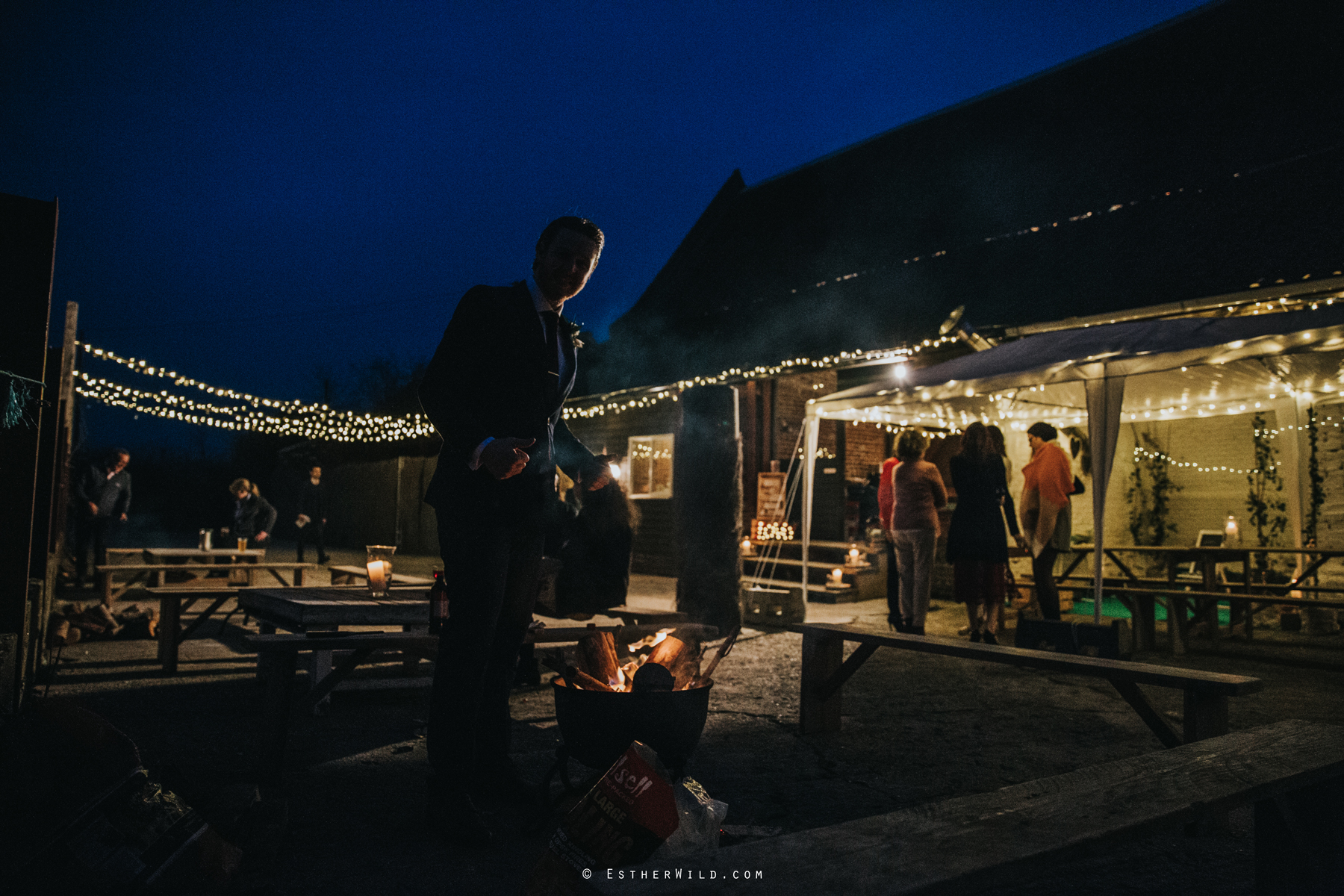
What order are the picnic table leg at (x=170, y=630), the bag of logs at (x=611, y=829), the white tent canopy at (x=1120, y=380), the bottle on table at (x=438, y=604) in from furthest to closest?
the white tent canopy at (x=1120, y=380)
the picnic table leg at (x=170, y=630)
the bottle on table at (x=438, y=604)
the bag of logs at (x=611, y=829)

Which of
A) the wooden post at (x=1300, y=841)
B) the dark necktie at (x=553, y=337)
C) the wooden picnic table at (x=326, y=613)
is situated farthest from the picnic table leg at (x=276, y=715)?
the wooden post at (x=1300, y=841)

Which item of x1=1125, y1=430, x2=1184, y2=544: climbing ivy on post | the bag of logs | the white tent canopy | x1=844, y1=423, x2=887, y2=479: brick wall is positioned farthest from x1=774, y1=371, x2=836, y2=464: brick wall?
the bag of logs

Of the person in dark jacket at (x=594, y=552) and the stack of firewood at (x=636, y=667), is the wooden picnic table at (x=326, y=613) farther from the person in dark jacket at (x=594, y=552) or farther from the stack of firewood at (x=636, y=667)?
the stack of firewood at (x=636, y=667)

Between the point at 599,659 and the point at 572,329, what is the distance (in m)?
1.22

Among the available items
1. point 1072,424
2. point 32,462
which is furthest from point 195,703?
point 1072,424

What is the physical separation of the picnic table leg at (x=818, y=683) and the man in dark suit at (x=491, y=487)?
1.71 m

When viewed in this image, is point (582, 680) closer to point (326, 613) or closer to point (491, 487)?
point (491, 487)

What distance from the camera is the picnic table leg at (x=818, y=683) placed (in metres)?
3.82

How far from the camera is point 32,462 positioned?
10.7 feet

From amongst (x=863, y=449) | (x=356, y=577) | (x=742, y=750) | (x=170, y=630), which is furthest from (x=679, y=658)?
(x=863, y=449)

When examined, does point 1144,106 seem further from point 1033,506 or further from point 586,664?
point 586,664

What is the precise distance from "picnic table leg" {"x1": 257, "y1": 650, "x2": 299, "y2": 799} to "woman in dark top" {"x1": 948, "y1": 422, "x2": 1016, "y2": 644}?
206 inches

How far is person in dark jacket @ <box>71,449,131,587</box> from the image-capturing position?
9.39m

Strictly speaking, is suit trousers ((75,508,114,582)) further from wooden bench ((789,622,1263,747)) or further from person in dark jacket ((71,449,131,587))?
wooden bench ((789,622,1263,747))
